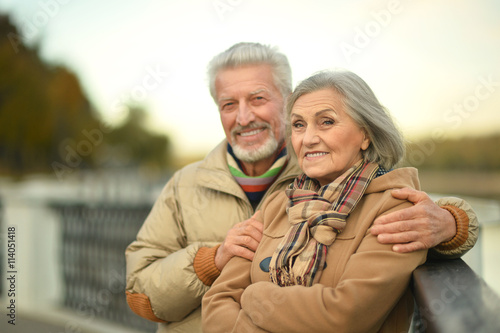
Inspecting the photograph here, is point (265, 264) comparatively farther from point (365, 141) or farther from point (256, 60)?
point (256, 60)

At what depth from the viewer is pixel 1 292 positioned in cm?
763

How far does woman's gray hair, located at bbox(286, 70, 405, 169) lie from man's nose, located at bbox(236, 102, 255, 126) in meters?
0.57

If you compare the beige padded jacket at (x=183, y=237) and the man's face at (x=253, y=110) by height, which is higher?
the man's face at (x=253, y=110)

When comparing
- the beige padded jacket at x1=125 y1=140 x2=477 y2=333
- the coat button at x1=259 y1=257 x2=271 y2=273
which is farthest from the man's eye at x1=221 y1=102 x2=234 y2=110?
Result: the coat button at x1=259 y1=257 x2=271 y2=273

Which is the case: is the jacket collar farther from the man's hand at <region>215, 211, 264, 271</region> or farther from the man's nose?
the man's hand at <region>215, 211, 264, 271</region>

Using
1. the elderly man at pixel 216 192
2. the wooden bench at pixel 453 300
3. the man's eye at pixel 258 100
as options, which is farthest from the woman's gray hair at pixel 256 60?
the wooden bench at pixel 453 300

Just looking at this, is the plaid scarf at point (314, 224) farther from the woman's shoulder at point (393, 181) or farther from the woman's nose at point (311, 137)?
the woman's nose at point (311, 137)

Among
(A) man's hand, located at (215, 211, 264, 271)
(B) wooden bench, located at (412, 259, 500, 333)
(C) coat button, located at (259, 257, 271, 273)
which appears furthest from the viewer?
(A) man's hand, located at (215, 211, 264, 271)

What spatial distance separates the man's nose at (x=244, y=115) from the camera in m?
2.46

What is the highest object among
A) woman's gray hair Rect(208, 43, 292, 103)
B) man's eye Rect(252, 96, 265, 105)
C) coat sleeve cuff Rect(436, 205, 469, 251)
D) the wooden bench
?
woman's gray hair Rect(208, 43, 292, 103)

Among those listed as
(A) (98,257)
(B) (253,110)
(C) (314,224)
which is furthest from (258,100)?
(A) (98,257)

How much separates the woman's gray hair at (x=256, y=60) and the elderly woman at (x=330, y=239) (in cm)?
56

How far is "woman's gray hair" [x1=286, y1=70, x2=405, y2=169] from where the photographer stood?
1.81m

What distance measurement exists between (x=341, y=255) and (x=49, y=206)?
19.7ft
